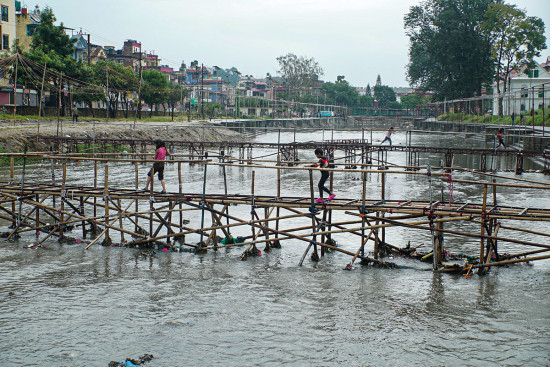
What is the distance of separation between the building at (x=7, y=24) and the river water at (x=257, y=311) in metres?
46.2

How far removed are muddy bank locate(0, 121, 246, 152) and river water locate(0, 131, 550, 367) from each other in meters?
17.1

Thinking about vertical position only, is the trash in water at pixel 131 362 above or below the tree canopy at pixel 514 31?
below

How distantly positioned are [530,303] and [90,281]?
9443 millimetres

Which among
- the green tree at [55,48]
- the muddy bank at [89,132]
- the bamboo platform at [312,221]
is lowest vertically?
the bamboo platform at [312,221]

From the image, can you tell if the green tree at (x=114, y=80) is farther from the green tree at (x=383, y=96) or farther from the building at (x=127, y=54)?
the green tree at (x=383, y=96)

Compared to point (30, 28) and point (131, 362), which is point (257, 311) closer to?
point (131, 362)

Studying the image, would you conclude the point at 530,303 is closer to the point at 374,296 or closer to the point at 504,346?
the point at 504,346

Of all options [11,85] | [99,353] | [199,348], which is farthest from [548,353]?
[11,85]

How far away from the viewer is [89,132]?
4372 cm

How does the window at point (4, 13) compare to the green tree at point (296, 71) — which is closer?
the window at point (4, 13)

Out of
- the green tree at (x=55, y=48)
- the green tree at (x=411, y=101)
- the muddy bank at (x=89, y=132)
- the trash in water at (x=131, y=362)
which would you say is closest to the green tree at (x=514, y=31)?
the muddy bank at (x=89, y=132)

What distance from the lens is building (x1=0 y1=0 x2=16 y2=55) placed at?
5404 centimetres

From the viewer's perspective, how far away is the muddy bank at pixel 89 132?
35719 mm

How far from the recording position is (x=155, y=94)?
68.7 meters
